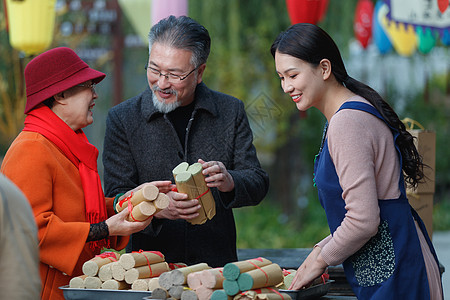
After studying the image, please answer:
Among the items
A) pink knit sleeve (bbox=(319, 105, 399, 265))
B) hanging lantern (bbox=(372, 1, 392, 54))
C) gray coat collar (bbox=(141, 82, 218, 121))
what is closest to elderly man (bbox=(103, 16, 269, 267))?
gray coat collar (bbox=(141, 82, 218, 121))

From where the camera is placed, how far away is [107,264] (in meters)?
2.59

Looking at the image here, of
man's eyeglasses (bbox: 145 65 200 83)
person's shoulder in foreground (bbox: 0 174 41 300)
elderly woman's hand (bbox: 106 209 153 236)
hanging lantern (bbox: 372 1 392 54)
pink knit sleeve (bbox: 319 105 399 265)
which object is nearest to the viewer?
person's shoulder in foreground (bbox: 0 174 41 300)

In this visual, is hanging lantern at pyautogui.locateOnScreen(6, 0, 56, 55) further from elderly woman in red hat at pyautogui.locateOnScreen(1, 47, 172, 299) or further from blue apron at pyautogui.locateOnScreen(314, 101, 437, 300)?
blue apron at pyautogui.locateOnScreen(314, 101, 437, 300)

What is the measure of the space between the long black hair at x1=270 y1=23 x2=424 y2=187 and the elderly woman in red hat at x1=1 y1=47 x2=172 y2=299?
0.79 m

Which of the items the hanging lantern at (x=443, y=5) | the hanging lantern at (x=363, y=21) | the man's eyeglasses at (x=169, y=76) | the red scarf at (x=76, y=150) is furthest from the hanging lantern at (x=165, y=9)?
the hanging lantern at (x=363, y=21)

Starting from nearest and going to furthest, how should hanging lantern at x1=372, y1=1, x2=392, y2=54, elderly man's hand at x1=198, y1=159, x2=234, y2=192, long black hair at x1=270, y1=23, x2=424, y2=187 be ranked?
long black hair at x1=270, y1=23, x2=424, y2=187 → elderly man's hand at x1=198, y1=159, x2=234, y2=192 → hanging lantern at x1=372, y1=1, x2=392, y2=54

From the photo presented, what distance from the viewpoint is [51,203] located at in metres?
2.62

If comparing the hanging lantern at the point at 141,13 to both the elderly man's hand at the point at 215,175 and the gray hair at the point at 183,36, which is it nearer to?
the gray hair at the point at 183,36

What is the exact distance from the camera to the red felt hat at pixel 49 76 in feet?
8.95

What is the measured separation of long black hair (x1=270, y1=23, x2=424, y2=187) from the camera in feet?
8.07

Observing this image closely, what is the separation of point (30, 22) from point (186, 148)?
3.25 m

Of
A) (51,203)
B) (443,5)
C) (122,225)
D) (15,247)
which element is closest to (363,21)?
(443,5)

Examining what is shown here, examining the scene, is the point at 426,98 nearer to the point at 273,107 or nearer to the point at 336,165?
the point at 273,107

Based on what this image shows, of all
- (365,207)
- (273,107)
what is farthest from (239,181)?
(273,107)
